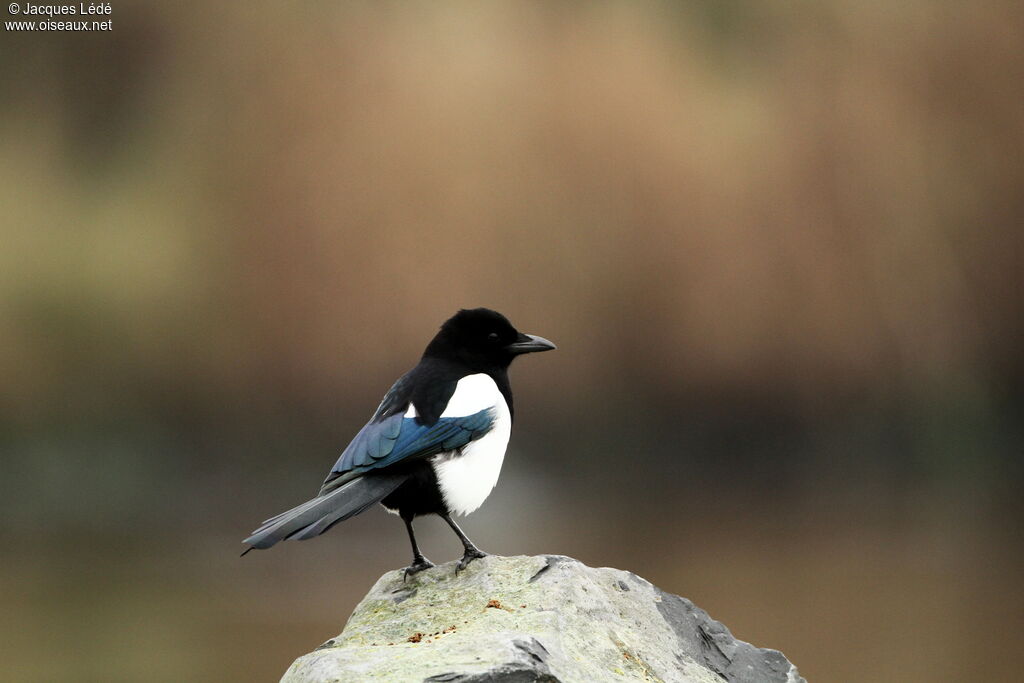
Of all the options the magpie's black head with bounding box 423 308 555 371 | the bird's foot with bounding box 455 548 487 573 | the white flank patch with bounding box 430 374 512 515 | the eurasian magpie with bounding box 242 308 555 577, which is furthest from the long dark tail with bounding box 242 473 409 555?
the magpie's black head with bounding box 423 308 555 371

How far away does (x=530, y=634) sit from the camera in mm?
2877

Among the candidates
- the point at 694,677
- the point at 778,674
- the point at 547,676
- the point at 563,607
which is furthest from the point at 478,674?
the point at 778,674

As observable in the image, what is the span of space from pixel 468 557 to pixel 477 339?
0.92 m

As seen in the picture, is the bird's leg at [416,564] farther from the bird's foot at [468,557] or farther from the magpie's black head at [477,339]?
the magpie's black head at [477,339]

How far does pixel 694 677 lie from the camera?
3229mm

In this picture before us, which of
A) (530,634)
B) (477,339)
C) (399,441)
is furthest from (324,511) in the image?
(477,339)

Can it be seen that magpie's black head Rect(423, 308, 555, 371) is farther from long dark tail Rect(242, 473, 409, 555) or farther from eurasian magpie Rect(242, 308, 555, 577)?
long dark tail Rect(242, 473, 409, 555)

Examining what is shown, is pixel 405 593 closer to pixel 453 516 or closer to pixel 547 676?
pixel 453 516

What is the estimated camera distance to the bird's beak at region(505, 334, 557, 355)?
4.22m

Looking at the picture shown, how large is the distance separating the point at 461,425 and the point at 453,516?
310 mm

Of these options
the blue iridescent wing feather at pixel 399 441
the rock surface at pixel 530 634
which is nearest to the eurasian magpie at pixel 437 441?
the blue iridescent wing feather at pixel 399 441

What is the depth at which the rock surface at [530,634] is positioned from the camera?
275 centimetres

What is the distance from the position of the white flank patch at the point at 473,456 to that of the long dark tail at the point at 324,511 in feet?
0.61

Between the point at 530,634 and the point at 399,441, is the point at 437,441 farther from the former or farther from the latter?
the point at 530,634
